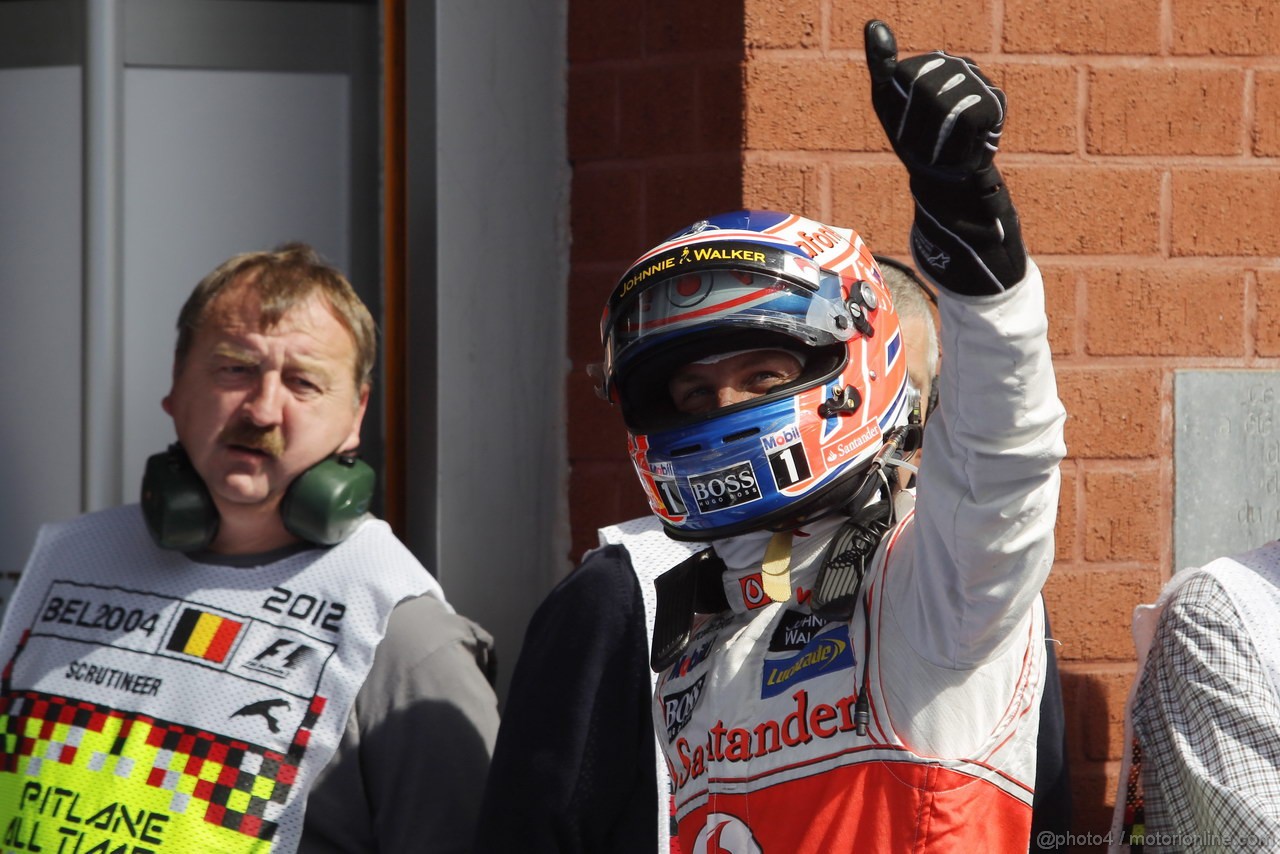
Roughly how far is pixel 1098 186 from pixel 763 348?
3.95 feet

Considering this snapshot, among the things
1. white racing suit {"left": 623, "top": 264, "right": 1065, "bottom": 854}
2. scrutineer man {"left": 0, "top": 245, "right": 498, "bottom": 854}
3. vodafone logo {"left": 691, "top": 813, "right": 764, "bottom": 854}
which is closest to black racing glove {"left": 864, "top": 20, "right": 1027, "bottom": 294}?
white racing suit {"left": 623, "top": 264, "right": 1065, "bottom": 854}

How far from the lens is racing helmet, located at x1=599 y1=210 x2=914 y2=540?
5.57 feet

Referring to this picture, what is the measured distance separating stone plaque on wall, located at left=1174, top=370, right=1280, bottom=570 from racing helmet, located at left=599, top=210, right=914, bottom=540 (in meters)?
1.10

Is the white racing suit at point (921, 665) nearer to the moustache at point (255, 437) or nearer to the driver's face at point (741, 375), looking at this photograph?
the driver's face at point (741, 375)

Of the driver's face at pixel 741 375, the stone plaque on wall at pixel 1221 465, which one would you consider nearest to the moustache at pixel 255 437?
the driver's face at pixel 741 375

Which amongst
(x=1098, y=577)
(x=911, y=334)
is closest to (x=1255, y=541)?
(x=1098, y=577)

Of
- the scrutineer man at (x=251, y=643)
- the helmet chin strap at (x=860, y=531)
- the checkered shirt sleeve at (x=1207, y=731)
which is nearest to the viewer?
the helmet chin strap at (x=860, y=531)

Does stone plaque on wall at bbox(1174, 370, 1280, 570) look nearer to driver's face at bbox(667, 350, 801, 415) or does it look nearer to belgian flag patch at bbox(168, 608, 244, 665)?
driver's face at bbox(667, 350, 801, 415)

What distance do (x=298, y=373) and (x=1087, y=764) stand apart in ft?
5.58

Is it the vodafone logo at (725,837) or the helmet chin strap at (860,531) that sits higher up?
the helmet chin strap at (860,531)

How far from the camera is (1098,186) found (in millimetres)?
2664

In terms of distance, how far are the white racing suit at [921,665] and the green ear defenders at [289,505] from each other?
890 millimetres

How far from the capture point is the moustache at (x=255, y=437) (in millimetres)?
2484

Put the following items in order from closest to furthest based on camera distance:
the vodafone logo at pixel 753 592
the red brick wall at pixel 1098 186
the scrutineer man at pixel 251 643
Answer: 1. the vodafone logo at pixel 753 592
2. the scrutineer man at pixel 251 643
3. the red brick wall at pixel 1098 186
